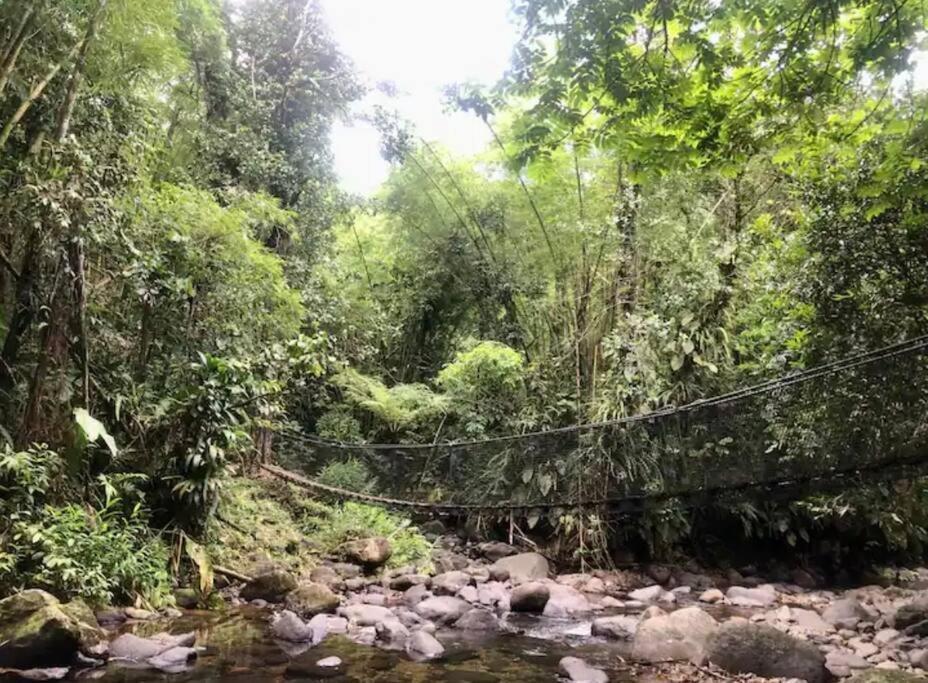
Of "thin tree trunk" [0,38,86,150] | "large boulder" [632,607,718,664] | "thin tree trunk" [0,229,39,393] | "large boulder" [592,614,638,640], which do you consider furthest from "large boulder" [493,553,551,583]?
"thin tree trunk" [0,38,86,150]

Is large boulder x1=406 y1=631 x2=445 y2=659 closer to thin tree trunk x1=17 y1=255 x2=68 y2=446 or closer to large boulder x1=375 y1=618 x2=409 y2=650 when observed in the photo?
large boulder x1=375 y1=618 x2=409 y2=650

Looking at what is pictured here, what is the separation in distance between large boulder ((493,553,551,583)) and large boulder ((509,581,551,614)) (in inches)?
26.8

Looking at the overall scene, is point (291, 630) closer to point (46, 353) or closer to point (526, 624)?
point (526, 624)

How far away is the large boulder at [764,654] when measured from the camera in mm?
2959

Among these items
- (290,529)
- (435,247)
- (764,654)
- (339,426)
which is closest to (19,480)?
(290,529)

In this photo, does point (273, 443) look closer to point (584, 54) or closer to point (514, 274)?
point (514, 274)

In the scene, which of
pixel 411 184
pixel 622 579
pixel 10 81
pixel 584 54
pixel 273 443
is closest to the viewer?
pixel 584 54

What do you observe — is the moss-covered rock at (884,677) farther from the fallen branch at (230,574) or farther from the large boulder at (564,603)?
the fallen branch at (230,574)

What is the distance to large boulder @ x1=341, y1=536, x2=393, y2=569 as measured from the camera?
16.4 feet

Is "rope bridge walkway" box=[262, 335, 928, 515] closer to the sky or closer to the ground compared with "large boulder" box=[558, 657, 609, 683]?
closer to the sky

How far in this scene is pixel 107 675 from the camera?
2.44 meters

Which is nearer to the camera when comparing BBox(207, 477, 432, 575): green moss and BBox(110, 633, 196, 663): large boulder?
BBox(110, 633, 196, 663): large boulder

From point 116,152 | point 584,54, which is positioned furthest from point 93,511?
point 584,54

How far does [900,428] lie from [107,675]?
369 cm
